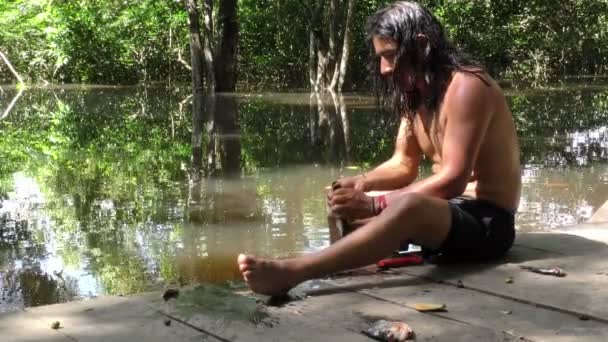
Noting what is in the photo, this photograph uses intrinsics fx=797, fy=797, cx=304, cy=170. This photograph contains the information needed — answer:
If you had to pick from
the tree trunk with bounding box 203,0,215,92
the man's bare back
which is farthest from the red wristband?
the tree trunk with bounding box 203,0,215,92

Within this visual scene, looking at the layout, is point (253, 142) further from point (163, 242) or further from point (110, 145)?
point (163, 242)

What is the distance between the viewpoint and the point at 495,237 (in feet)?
9.51

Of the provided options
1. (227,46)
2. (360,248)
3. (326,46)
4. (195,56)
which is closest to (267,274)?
(360,248)

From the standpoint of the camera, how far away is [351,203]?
2.76m

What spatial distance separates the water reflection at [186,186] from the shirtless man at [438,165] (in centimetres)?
53

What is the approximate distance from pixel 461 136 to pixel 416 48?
1.21 ft

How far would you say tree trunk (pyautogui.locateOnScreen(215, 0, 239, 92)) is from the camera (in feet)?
60.2

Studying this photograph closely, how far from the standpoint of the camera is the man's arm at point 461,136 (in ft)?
8.98

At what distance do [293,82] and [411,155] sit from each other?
19965 millimetres

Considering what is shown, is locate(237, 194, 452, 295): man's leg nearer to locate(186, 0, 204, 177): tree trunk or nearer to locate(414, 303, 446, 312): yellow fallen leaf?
locate(414, 303, 446, 312): yellow fallen leaf

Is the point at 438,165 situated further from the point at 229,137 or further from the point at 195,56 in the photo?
the point at 195,56

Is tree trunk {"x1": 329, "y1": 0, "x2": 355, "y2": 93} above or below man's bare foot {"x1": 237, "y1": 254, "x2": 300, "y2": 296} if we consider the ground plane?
above

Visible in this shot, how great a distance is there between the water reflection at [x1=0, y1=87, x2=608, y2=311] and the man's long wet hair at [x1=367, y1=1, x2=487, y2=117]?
0.53 metres

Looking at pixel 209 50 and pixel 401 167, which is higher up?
pixel 209 50
